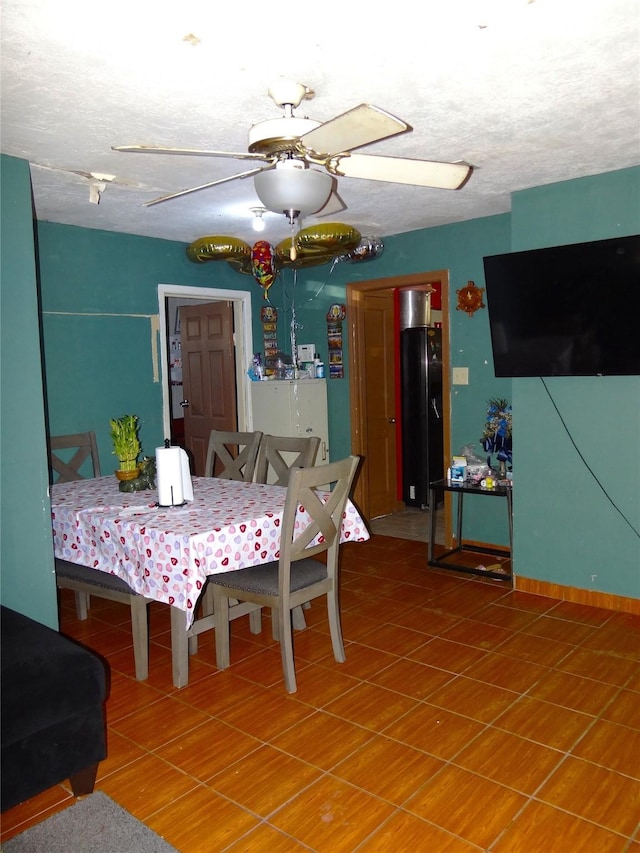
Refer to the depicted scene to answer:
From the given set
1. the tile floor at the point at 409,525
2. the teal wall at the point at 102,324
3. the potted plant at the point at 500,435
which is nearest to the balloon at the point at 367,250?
the teal wall at the point at 102,324

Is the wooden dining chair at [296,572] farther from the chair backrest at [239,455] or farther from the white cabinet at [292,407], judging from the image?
the white cabinet at [292,407]

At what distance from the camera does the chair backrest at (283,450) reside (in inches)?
147

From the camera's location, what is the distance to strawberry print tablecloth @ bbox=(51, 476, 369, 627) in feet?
8.46

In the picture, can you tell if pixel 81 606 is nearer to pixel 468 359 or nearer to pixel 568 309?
pixel 468 359

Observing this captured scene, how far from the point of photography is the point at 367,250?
4.72 metres

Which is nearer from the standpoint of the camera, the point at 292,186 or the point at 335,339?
the point at 292,186

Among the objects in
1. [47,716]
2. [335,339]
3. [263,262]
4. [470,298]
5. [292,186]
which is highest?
[263,262]

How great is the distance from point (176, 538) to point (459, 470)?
234cm

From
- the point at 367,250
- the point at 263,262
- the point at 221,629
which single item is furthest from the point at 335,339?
the point at 221,629

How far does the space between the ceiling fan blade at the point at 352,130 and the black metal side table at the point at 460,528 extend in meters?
2.63

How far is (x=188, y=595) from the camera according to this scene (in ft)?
8.38

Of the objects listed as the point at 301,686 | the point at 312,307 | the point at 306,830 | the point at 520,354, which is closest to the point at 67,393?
the point at 312,307

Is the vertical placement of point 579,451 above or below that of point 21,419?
below

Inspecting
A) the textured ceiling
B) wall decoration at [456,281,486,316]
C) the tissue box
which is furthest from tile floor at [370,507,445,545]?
the textured ceiling
